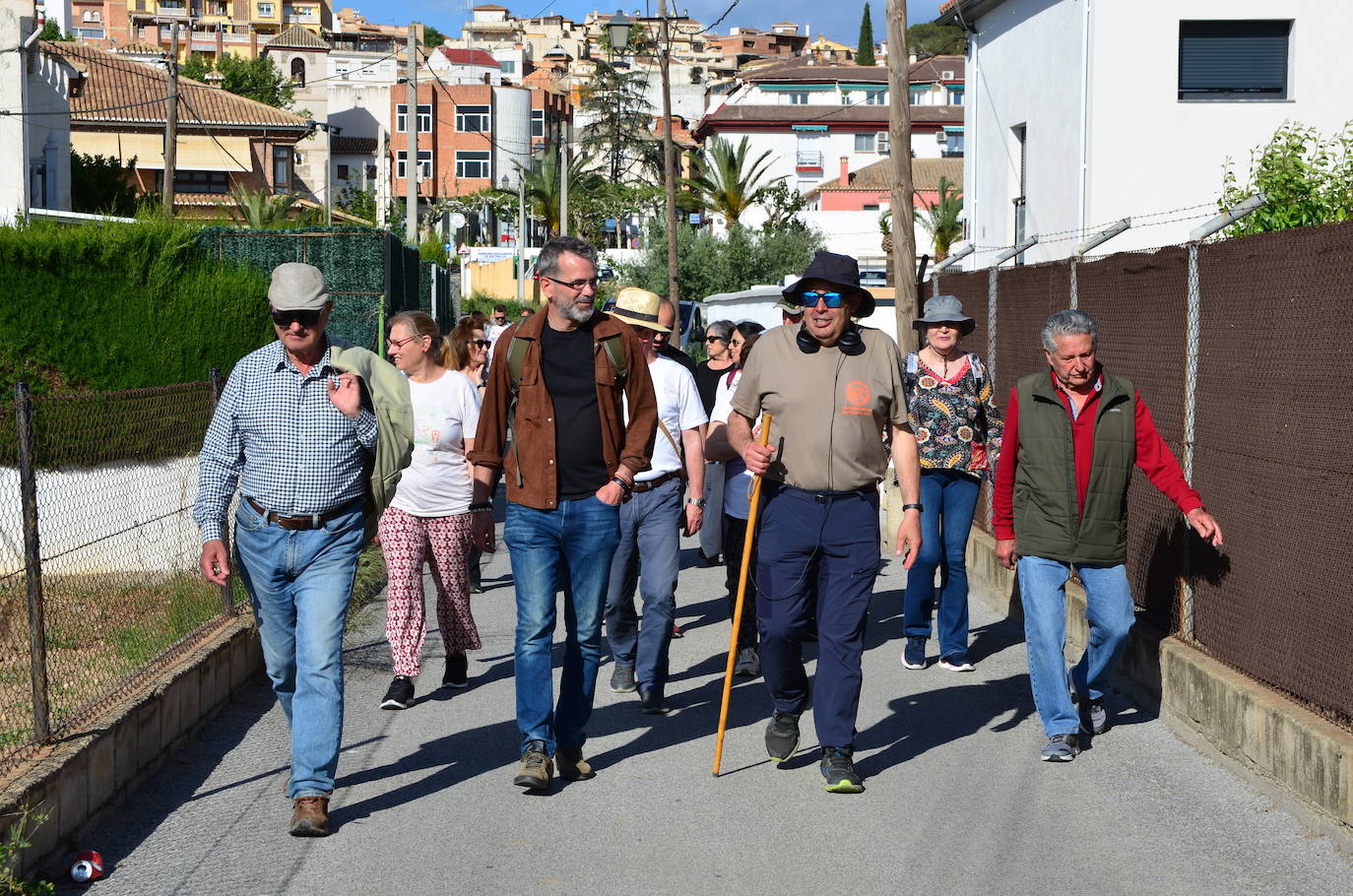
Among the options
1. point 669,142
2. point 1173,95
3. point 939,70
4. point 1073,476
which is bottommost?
point 1073,476

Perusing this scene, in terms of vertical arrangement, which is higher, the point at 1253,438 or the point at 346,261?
the point at 346,261

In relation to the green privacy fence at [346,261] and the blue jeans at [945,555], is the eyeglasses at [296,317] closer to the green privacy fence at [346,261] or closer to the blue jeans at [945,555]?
the blue jeans at [945,555]

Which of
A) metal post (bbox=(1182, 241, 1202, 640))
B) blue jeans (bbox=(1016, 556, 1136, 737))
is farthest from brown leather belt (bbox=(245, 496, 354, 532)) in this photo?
metal post (bbox=(1182, 241, 1202, 640))

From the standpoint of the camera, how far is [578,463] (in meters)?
6.40

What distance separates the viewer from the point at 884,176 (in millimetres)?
67938

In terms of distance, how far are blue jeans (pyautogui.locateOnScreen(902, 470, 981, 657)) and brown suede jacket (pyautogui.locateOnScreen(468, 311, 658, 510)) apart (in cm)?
280

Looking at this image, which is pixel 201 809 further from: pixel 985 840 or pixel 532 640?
pixel 985 840

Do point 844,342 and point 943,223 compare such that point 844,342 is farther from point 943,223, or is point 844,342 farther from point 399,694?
point 943,223

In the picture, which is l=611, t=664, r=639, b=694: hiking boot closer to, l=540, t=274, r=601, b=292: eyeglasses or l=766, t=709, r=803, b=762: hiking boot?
l=766, t=709, r=803, b=762: hiking boot

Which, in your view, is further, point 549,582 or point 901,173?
point 901,173

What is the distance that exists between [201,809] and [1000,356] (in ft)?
26.8

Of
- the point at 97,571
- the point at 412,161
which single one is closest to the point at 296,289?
the point at 97,571

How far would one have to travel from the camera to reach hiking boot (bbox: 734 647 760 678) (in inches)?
344

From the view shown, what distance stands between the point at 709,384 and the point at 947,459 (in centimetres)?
219
